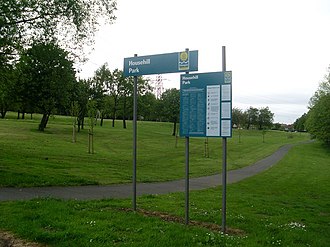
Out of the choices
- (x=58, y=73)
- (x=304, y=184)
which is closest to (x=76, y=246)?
(x=304, y=184)

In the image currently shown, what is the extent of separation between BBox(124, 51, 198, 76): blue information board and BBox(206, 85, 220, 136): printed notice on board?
639mm

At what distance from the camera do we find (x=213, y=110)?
7098 millimetres

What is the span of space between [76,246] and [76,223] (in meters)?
1.23

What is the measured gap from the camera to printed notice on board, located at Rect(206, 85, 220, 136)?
703cm

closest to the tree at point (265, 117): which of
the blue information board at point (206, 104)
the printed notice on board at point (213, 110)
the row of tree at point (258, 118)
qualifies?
the row of tree at point (258, 118)

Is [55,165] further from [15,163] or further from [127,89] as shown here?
[127,89]

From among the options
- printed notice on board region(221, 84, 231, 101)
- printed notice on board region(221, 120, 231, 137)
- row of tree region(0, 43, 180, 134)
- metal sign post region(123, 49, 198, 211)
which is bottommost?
printed notice on board region(221, 120, 231, 137)

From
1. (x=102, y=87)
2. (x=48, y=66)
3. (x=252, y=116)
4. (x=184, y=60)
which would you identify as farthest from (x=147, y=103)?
(x=184, y=60)

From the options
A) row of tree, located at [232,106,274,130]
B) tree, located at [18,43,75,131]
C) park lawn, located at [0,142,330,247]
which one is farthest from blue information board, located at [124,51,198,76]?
row of tree, located at [232,106,274,130]

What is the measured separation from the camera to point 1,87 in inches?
722

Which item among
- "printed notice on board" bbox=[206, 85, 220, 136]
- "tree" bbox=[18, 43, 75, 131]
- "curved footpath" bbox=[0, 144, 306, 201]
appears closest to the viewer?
→ "printed notice on board" bbox=[206, 85, 220, 136]

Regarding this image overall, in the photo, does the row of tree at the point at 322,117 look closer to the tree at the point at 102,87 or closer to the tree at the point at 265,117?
the tree at the point at 102,87

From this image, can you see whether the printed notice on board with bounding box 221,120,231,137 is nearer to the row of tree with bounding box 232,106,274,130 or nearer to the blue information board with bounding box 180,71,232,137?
the blue information board with bounding box 180,71,232,137

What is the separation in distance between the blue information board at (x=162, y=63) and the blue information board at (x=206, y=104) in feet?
0.74
